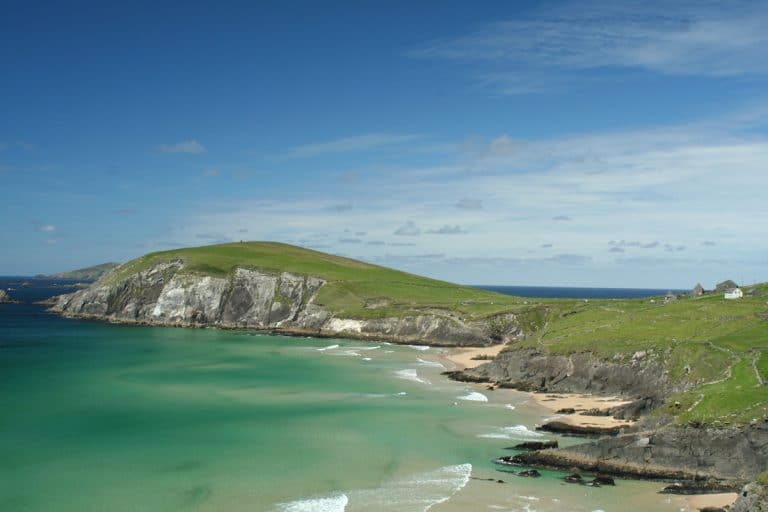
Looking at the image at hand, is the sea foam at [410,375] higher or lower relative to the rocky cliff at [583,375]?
lower

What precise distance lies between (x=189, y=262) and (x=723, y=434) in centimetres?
14052

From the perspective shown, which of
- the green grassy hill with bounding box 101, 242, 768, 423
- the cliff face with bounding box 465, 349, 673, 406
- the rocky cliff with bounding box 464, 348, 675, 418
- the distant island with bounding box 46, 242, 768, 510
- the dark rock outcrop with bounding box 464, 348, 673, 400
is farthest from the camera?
the cliff face with bounding box 465, 349, 673, 406

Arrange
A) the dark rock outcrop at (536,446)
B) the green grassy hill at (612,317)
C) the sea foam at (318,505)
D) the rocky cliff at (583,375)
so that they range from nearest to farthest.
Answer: the sea foam at (318,505) < the dark rock outcrop at (536,446) < the green grassy hill at (612,317) < the rocky cliff at (583,375)

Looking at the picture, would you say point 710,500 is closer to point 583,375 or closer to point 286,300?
point 583,375

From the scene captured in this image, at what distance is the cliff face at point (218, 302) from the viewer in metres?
141

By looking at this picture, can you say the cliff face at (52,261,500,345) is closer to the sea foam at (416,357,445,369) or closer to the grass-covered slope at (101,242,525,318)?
the grass-covered slope at (101,242,525,318)

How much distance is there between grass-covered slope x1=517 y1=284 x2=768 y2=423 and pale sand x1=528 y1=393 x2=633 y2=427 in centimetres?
606

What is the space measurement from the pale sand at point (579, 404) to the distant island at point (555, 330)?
55.7 inches

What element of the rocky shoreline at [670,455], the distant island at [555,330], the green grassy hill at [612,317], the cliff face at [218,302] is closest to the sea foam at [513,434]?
the rocky shoreline at [670,455]

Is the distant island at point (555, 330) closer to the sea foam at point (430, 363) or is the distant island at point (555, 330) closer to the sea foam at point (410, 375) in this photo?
the sea foam at point (410, 375)

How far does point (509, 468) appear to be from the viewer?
38875 millimetres

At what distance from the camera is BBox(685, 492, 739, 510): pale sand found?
106 ft

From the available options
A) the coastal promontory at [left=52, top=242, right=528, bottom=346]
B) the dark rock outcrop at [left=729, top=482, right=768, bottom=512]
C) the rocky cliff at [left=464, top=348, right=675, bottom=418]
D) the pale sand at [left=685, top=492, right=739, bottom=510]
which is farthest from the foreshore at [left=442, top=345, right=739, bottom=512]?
the coastal promontory at [left=52, top=242, right=528, bottom=346]

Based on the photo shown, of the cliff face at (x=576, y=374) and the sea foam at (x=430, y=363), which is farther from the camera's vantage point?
the sea foam at (x=430, y=363)
